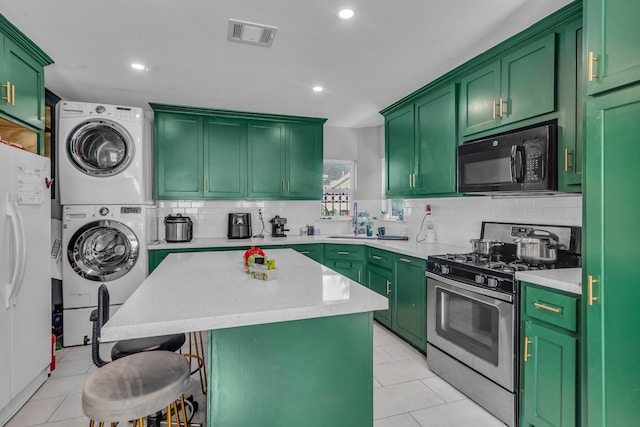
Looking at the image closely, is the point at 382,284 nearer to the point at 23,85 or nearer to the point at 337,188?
the point at 337,188

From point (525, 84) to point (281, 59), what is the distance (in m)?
1.77

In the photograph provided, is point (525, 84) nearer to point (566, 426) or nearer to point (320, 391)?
point (566, 426)

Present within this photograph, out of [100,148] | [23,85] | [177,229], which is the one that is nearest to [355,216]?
[177,229]

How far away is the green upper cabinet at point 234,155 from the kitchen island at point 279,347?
262 centimetres

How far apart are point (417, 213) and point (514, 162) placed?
1757mm

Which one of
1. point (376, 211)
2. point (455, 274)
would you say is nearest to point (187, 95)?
point (376, 211)

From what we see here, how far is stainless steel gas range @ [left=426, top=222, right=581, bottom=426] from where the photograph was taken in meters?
1.98

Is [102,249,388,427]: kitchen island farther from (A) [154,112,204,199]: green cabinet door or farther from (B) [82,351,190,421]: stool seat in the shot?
(A) [154,112,204,199]: green cabinet door

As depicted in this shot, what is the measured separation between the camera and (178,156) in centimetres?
390

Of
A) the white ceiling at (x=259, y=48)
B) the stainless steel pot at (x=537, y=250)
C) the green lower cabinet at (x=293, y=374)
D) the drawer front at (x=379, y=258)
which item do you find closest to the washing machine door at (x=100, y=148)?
the white ceiling at (x=259, y=48)

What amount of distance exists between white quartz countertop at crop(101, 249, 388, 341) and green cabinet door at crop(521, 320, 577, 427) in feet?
3.34

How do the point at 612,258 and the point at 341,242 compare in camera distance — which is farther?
the point at 341,242

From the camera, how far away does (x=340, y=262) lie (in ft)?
13.2

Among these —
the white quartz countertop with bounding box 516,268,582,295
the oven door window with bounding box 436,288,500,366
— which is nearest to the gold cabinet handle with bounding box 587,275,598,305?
the white quartz countertop with bounding box 516,268,582,295
